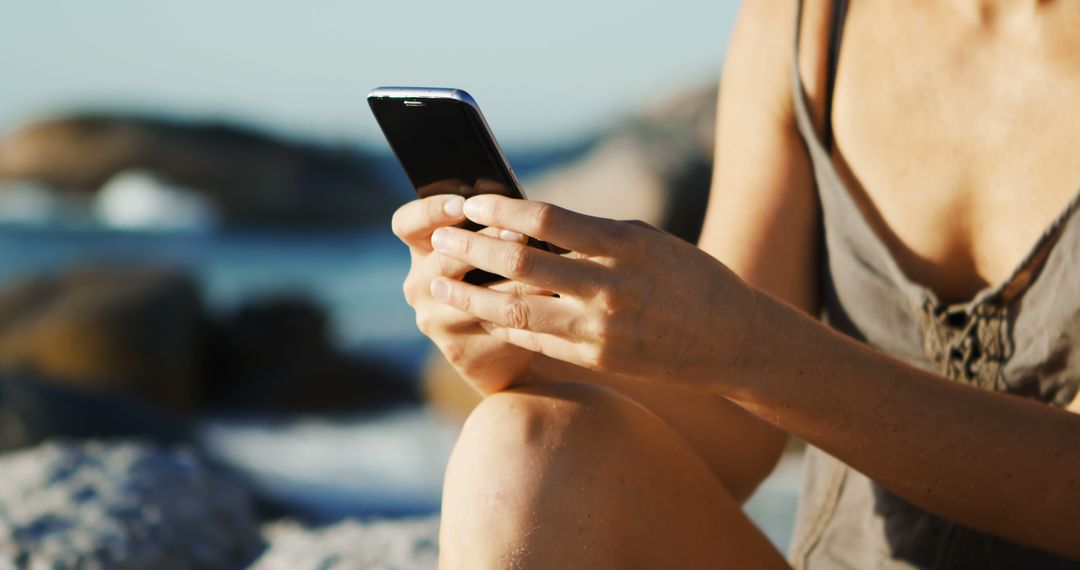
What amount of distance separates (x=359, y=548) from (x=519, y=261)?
4.72 feet

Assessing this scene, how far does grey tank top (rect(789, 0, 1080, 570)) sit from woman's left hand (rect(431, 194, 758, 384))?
0.47 metres

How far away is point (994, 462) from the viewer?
1.29 meters

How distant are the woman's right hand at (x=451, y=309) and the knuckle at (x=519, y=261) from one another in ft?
0.36

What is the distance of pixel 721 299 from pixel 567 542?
373mm

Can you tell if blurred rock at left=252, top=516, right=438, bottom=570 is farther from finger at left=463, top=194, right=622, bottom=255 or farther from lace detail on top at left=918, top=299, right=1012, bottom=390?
finger at left=463, top=194, right=622, bottom=255

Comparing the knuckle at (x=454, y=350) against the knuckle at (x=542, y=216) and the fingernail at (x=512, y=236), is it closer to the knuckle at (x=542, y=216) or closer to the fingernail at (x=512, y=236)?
the fingernail at (x=512, y=236)

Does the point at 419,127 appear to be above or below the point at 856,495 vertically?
above

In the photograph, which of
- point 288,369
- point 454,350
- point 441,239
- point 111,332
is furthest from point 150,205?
point 441,239

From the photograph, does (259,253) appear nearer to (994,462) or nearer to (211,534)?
(211,534)

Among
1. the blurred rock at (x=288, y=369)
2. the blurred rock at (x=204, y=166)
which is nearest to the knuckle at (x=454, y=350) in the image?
the blurred rock at (x=288, y=369)

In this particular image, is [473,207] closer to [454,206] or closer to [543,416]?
[454,206]

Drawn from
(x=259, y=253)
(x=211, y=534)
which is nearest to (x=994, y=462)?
(x=211, y=534)

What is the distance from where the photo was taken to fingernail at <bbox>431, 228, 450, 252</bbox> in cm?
121

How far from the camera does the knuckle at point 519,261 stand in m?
1.12
